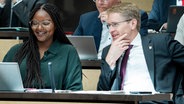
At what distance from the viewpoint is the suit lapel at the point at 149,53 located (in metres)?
5.07

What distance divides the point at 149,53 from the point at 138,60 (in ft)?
0.31

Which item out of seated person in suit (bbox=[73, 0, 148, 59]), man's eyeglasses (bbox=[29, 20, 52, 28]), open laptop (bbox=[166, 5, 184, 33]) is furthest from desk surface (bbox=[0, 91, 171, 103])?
open laptop (bbox=[166, 5, 184, 33])

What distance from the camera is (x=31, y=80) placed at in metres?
5.31

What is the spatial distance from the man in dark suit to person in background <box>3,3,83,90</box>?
34 cm

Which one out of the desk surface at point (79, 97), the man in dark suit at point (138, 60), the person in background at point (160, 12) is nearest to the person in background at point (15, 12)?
the person in background at point (160, 12)

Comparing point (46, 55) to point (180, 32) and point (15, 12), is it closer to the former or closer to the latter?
point (180, 32)

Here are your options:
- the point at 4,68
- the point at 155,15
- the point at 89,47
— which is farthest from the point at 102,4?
the point at 4,68

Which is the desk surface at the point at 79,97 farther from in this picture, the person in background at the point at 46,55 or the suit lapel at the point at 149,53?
the person in background at the point at 46,55

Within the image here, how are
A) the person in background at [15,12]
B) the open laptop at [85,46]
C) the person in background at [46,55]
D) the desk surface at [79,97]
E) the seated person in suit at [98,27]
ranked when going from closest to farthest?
the desk surface at [79,97] < the person in background at [46,55] < the open laptop at [85,46] < the seated person in suit at [98,27] < the person in background at [15,12]

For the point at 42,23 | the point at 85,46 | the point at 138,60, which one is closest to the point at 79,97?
the point at 138,60

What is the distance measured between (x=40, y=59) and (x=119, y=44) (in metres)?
0.70

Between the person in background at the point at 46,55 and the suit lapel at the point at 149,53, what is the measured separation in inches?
21.9

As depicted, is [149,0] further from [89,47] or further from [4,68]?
[4,68]

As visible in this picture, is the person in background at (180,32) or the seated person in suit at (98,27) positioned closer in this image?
the person in background at (180,32)
